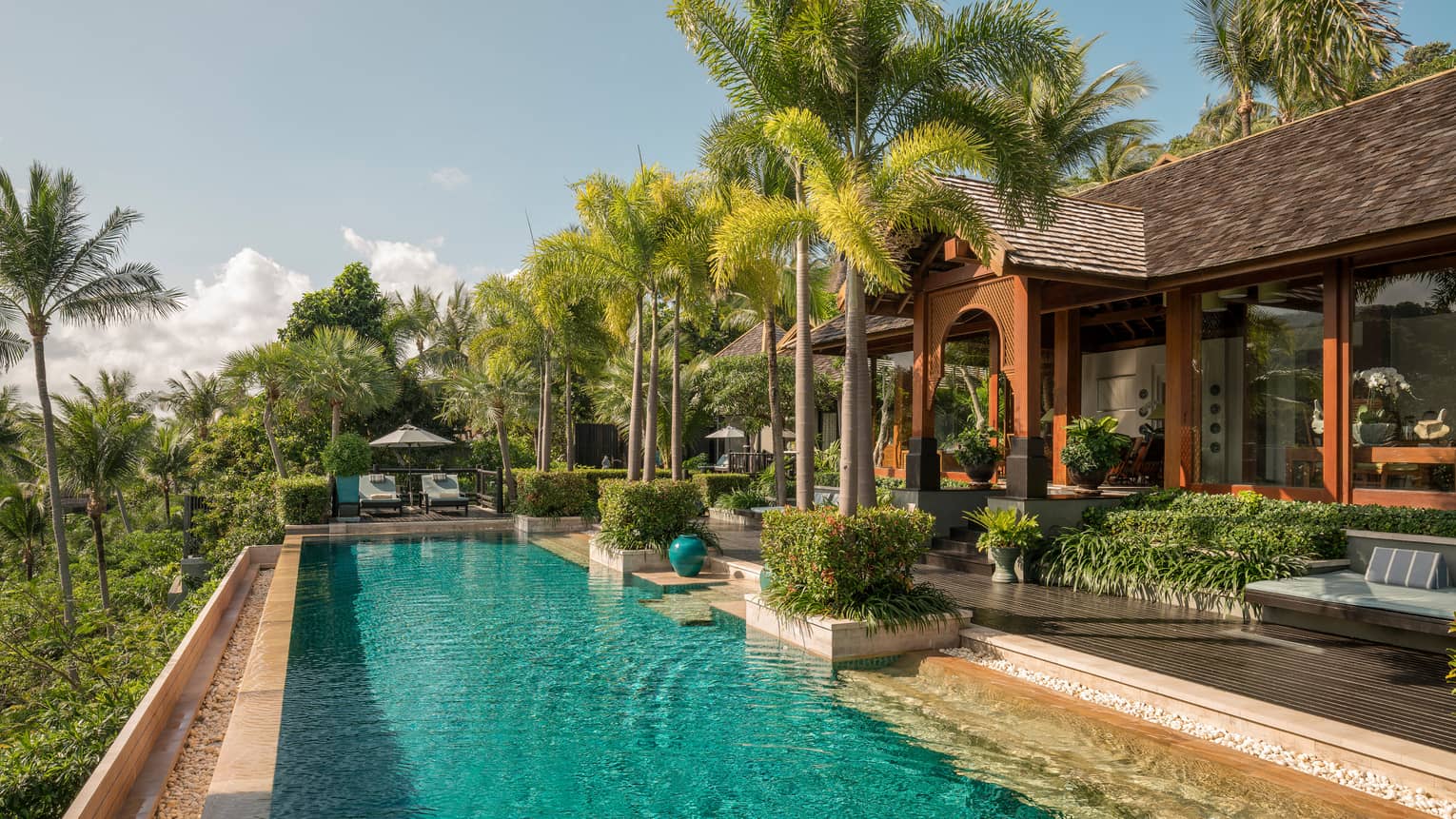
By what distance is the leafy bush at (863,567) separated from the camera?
7.84m

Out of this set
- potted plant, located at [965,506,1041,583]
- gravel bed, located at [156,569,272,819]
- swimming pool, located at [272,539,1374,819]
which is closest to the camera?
gravel bed, located at [156,569,272,819]

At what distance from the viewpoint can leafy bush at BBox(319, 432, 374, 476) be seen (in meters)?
21.9

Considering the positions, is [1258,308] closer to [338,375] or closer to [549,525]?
[549,525]

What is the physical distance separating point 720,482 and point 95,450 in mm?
17567

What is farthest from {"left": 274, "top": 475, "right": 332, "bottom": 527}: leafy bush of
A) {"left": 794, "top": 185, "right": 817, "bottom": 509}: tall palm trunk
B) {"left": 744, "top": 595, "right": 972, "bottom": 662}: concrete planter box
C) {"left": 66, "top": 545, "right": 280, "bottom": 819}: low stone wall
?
{"left": 744, "top": 595, "right": 972, "bottom": 662}: concrete planter box

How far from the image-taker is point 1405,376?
9336 millimetres

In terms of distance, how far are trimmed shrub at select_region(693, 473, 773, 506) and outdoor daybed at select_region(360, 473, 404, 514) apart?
299 inches

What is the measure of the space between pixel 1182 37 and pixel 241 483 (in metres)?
30.0

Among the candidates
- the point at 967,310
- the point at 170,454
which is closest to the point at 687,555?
the point at 967,310

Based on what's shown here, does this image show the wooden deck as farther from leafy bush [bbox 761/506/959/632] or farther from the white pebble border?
leafy bush [bbox 761/506/959/632]

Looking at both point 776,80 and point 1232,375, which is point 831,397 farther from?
point 776,80

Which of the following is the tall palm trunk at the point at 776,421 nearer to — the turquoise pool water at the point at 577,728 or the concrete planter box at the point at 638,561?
the concrete planter box at the point at 638,561

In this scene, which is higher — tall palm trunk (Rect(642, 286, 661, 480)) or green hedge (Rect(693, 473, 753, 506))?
tall palm trunk (Rect(642, 286, 661, 480))

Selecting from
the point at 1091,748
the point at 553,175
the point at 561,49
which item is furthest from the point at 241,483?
the point at 1091,748
